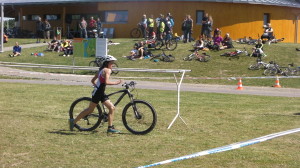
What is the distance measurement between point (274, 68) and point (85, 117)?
1915 centimetres

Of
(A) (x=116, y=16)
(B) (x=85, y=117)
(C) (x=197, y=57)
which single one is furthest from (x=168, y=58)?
(B) (x=85, y=117)

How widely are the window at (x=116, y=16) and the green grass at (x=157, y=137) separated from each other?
27.0 m

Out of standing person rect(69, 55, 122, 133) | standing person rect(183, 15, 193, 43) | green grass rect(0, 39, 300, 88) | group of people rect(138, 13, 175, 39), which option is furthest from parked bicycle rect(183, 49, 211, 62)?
standing person rect(69, 55, 122, 133)

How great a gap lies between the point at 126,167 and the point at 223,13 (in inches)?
1341

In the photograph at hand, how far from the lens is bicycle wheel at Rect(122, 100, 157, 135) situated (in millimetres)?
10508

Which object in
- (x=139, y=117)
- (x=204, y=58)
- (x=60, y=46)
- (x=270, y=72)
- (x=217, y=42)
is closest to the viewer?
(x=139, y=117)

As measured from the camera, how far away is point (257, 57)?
30.8 metres

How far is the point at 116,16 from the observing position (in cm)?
4356

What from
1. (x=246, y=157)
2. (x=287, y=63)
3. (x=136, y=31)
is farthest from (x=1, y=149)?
(x=136, y=31)

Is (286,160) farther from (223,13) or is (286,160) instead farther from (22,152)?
(223,13)

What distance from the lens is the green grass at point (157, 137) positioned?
8.39m

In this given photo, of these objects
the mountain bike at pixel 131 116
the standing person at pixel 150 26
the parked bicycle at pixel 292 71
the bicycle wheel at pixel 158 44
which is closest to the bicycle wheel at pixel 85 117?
the mountain bike at pixel 131 116

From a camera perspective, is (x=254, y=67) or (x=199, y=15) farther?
(x=199, y=15)

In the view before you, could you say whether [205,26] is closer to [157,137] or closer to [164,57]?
[164,57]
